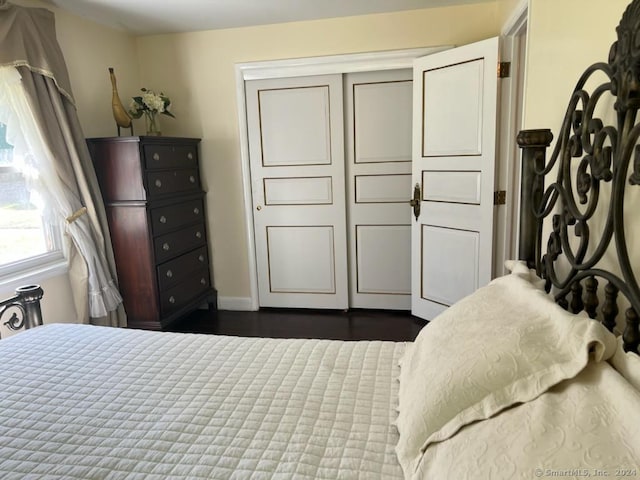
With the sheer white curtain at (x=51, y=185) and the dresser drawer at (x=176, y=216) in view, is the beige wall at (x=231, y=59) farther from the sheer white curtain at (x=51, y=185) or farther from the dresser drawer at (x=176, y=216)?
the sheer white curtain at (x=51, y=185)

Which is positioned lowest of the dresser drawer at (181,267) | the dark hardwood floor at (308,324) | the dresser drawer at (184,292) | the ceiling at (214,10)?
the dark hardwood floor at (308,324)

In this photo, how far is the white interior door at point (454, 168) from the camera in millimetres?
2941

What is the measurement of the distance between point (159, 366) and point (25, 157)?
196cm

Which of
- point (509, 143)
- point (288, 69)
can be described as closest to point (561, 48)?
point (509, 143)

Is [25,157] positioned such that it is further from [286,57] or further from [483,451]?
[483,451]

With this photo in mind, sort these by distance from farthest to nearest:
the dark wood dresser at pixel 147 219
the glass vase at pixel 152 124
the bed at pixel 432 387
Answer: the glass vase at pixel 152 124
the dark wood dresser at pixel 147 219
the bed at pixel 432 387

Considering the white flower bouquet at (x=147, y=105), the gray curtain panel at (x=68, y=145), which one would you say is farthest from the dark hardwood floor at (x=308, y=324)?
the white flower bouquet at (x=147, y=105)

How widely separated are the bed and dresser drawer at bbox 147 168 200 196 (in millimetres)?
1705

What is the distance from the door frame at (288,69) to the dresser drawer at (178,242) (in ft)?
1.35

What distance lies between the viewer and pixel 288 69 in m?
3.56

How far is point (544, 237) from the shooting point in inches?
67.2

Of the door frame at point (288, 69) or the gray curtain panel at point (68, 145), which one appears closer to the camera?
the gray curtain panel at point (68, 145)

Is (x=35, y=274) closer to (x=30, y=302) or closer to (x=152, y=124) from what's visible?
(x=30, y=302)

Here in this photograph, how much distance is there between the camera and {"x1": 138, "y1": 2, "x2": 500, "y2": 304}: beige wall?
10.8 feet
